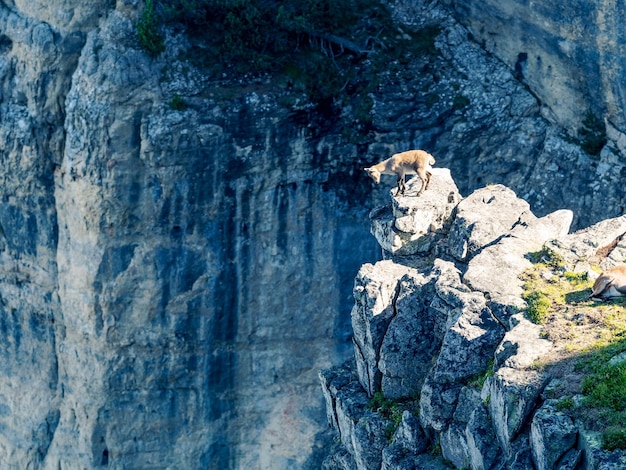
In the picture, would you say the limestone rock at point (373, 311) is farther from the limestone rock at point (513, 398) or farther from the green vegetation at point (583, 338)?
the limestone rock at point (513, 398)

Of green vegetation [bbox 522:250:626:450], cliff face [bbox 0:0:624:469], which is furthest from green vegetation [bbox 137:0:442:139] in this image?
green vegetation [bbox 522:250:626:450]

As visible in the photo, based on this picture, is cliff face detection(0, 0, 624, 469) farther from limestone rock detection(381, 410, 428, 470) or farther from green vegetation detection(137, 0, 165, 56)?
limestone rock detection(381, 410, 428, 470)

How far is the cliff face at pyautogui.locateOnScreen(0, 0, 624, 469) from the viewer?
152ft

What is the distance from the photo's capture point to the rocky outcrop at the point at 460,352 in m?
25.0

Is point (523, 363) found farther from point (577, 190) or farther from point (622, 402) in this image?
point (577, 190)

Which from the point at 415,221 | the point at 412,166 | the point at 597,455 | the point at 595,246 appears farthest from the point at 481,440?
the point at 412,166

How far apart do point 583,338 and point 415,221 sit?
8.28 m

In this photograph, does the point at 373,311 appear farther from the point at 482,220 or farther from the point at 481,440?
the point at 481,440

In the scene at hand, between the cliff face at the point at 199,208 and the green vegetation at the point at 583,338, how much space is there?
55.2 feet

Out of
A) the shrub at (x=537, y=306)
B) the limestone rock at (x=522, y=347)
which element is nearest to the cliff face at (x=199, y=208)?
the shrub at (x=537, y=306)

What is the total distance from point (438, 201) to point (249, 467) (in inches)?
809

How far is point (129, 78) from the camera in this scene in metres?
45.9

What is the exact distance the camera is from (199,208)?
47125 millimetres

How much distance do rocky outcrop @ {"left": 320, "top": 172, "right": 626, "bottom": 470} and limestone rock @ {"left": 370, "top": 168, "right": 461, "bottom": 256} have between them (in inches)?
2.0
